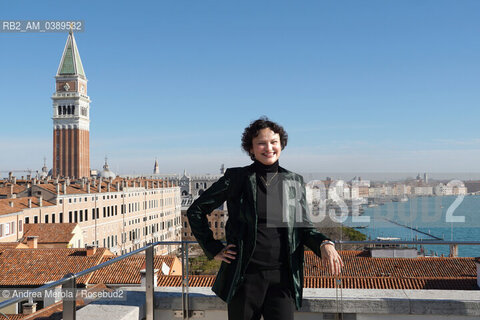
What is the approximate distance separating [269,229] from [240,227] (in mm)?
133

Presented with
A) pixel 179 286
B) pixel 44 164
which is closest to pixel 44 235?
pixel 179 286

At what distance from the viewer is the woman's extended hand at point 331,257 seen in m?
2.07

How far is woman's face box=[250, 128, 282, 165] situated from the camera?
2146 millimetres

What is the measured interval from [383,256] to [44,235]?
20712 millimetres

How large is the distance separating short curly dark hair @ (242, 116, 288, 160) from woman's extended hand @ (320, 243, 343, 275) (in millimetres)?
539

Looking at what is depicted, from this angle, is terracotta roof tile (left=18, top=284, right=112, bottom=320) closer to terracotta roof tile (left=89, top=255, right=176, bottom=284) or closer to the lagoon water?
terracotta roof tile (left=89, top=255, right=176, bottom=284)

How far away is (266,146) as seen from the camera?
2.14 metres

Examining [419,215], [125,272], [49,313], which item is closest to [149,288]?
[49,313]

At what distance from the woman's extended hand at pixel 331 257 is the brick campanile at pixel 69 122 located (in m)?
64.3

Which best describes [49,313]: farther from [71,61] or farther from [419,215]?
[71,61]

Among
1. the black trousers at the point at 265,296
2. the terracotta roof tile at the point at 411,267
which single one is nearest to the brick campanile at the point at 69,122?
the terracotta roof tile at the point at 411,267

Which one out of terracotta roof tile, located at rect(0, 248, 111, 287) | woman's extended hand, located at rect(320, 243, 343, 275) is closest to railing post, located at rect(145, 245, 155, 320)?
woman's extended hand, located at rect(320, 243, 343, 275)

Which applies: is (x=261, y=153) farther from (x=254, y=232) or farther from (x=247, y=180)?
(x=254, y=232)

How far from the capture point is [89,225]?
127ft
